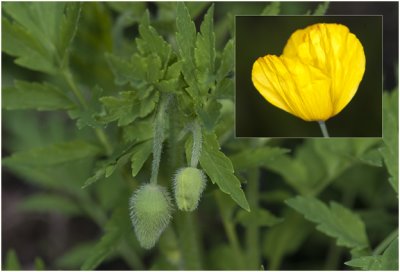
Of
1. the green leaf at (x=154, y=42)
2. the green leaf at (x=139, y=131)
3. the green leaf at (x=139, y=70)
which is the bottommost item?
the green leaf at (x=139, y=131)

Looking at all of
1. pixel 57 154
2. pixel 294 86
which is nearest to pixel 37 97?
pixel 57 154

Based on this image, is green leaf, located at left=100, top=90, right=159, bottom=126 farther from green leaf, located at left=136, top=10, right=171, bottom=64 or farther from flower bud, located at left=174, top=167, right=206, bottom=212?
flower bud, located at left=174, top=167, right=206, bottom=212

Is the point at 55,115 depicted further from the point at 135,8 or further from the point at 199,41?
the point at 199,41


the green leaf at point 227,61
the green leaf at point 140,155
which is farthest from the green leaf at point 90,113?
the green leaf at point 227,61

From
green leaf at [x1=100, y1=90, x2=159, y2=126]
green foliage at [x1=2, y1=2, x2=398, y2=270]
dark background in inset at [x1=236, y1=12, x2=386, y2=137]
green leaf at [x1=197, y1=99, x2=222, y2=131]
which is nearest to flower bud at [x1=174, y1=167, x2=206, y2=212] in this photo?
green foliage at [x1=2, y1=2, x2=398, y2=270]

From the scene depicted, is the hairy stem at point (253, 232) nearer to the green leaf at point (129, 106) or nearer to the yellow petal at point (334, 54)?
the yellow petal at point (334, 54)

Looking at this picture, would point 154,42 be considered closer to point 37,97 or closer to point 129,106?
point 129,106
